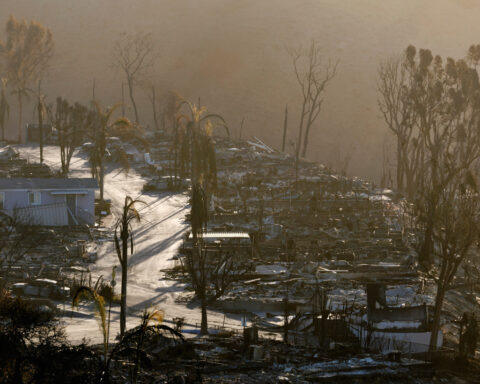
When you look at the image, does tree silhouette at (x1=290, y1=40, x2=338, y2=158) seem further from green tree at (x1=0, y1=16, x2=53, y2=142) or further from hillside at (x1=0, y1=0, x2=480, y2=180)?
green tree at (x1=0, y1=16, x2=53, y2=142)

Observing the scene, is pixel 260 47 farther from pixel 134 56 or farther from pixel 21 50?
pixel 21 50

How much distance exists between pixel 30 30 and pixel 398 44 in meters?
66.6

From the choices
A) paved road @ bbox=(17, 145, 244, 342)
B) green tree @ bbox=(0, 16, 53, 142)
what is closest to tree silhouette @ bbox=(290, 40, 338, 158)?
paved road @ bbox=(17, 145, 244, 342)

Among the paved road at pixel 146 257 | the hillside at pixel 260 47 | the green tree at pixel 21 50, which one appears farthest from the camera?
the hillside at pixel 260 47

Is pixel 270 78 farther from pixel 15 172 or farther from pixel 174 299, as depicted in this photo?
pixel 174 299

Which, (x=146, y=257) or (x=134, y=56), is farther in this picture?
(x=134, y=56)

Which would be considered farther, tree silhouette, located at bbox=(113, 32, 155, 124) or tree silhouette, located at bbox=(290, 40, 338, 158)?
tree silhouette, located at bbox=(113, 32, 155, 124)

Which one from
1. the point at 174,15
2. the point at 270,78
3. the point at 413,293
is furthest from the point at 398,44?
the point at 413,293

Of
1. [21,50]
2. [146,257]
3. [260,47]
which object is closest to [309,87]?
[21,50]

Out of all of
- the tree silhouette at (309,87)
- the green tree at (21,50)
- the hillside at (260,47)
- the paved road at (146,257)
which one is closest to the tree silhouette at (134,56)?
the hillside at (260,47)

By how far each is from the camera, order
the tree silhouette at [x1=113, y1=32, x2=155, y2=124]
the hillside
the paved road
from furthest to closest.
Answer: the hillside → the tree silhouette at [x1=113, y1=32, x2=155, y2=124] → the paved road

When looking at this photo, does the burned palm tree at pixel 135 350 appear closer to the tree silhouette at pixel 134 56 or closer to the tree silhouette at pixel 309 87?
the tree silhouette at pixel 309 87

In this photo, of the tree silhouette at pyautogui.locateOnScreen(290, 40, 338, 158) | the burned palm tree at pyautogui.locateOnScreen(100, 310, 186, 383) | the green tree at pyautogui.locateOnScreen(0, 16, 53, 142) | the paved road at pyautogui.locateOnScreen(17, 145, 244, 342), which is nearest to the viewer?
the burned palm tree at pyautogui.locateOnScreen(100, 310, 186, 383)

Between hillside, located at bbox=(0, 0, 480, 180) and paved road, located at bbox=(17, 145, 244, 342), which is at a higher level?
hillside, located at bbox=(0, 0, 480, 180)
